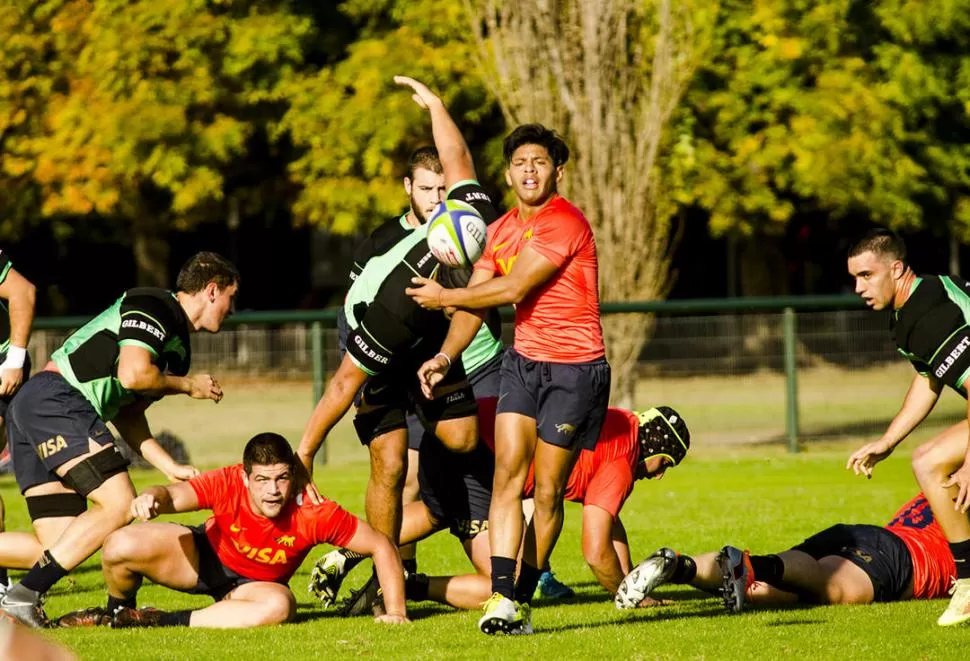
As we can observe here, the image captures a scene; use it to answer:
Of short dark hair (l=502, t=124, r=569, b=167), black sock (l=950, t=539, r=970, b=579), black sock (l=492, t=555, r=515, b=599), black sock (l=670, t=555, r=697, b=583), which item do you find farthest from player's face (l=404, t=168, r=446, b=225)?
black sock (l=950, t=539, r=970, b=579)

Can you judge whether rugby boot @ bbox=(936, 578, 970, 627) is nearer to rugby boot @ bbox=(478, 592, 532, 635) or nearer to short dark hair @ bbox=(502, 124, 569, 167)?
rugby boot @ bbox=(478, 592, 532, 635)

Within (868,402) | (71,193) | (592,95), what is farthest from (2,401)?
(71,193)

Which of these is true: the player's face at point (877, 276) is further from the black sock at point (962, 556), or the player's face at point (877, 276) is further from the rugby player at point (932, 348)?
the black sock at point (962, 556)

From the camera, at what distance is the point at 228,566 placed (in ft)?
25.9

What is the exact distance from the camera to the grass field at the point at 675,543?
6.97m

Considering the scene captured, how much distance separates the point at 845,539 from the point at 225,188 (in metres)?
23.1

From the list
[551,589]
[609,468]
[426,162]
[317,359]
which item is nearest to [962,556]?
[609,468]

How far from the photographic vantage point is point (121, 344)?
309 inches

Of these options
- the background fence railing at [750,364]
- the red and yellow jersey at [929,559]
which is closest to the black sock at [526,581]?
the red and yellow jersey at [929,559]

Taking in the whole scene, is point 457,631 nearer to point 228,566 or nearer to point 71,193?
point 228,566

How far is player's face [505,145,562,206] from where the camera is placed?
7582 millimetres

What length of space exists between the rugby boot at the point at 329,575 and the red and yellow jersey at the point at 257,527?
0.64m

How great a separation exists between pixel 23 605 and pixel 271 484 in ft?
4.56

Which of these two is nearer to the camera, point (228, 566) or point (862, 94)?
point (228, 566)
